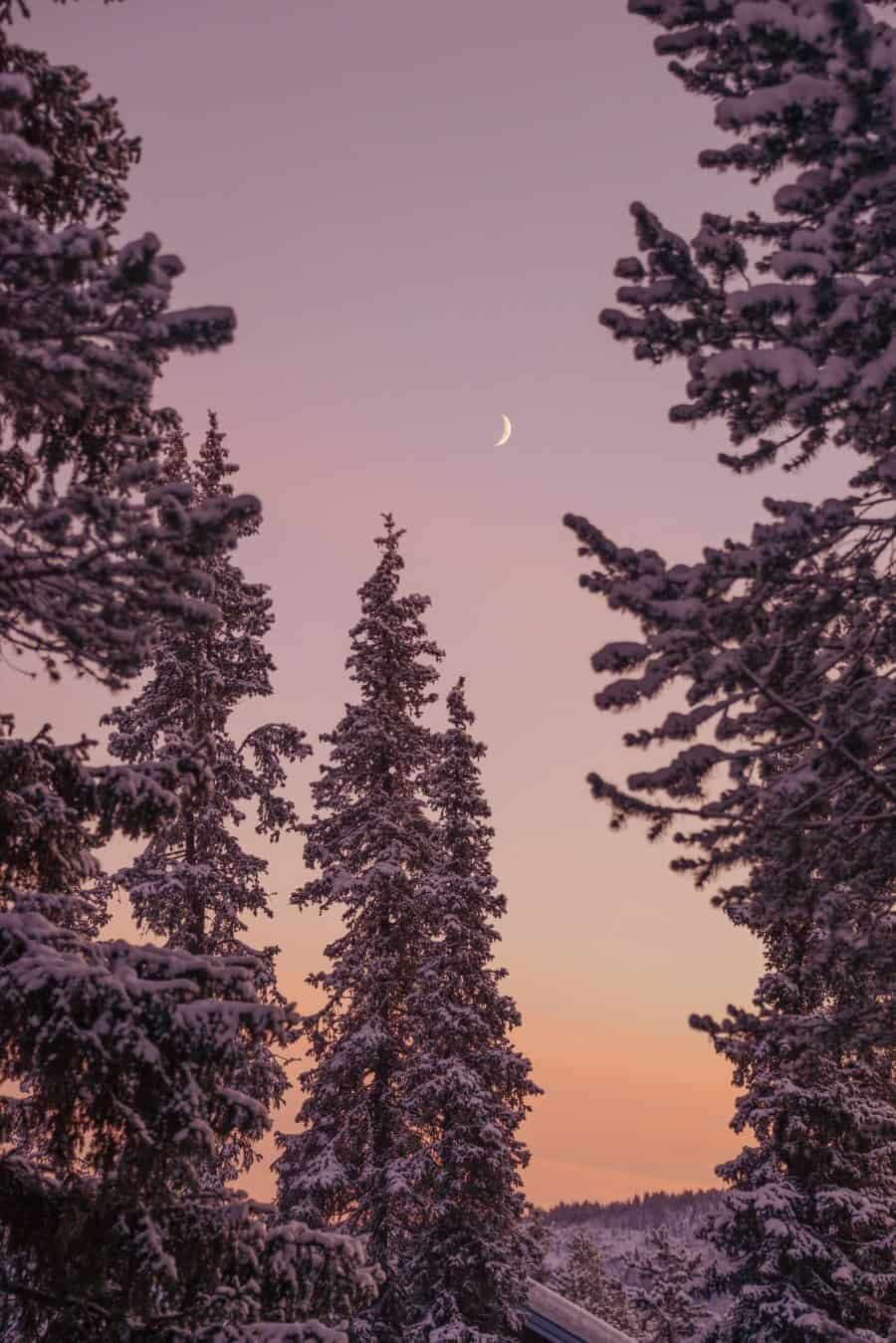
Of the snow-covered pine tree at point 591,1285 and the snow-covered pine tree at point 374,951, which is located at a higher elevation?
the snow-covered pine tree at point 374,951

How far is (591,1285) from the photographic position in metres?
59.6

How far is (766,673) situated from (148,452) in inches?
193

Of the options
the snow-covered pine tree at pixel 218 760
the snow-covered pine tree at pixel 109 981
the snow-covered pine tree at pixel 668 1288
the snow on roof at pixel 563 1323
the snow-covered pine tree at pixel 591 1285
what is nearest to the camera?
the snow-covered pine tree at pixel 109 981

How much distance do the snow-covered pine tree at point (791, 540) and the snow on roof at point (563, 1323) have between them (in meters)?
19.3

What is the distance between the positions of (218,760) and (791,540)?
39.4ft

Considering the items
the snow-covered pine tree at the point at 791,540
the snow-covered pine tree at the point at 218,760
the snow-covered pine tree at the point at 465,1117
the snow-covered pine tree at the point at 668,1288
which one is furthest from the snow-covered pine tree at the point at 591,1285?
the snow-covered pine tree at the point at 791,540

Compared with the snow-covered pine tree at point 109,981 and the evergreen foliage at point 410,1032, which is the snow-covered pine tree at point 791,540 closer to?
the snow-covered pine tree at point 109,981

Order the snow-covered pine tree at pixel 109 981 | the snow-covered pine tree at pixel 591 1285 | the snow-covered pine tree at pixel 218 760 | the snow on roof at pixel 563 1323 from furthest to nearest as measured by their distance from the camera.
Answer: the snow-covered pine tree at pixel 591 1285 → the snow on roof at pixel 563 1323 → the snow-covered pine tree at pixel 218 760 → the snow-covered pine tree at pixel 109 981

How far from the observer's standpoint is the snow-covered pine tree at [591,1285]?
189ft

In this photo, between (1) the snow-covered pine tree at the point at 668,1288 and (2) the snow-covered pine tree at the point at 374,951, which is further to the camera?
(1) the snow-covered pine tree at the point at 668,1288

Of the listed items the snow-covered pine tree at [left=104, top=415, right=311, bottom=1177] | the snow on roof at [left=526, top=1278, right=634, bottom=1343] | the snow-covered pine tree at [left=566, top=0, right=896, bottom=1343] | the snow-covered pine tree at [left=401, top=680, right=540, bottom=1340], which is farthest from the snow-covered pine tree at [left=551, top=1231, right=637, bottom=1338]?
the snow-covered pine tree at [left=566, top=0, right=896, bottom=1343]

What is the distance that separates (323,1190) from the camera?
789 inches

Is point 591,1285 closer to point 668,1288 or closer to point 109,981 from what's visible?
point 668,1288

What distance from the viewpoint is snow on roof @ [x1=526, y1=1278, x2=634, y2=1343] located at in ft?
81.3
